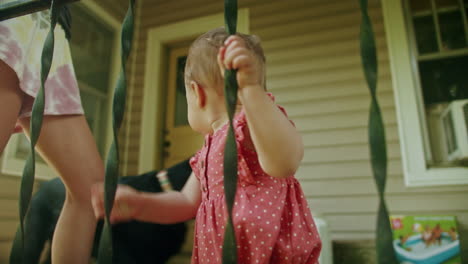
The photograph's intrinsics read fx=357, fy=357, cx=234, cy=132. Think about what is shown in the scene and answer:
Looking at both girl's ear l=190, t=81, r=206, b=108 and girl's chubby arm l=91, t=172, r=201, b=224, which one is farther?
girl's ear l=190, t=81, r=206, b=108

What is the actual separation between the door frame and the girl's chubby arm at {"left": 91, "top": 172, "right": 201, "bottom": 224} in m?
3.35

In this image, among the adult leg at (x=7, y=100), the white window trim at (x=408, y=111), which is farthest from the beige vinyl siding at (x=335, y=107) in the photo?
the adult leg at (x=7, y=100)

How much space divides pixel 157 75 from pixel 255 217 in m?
4.24

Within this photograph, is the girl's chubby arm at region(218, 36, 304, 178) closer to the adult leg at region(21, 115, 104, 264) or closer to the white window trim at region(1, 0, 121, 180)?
the adult leg at region(21, 115, 104, 264)

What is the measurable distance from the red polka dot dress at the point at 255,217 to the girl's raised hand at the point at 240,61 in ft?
0.99

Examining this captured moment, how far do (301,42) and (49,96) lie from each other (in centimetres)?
345

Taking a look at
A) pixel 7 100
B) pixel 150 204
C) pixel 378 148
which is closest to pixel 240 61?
pixel 378 148

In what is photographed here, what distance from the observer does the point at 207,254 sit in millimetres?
1077

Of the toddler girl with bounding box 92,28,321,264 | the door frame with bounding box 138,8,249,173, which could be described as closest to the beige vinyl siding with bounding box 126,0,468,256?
the door frame with bounding box 138,8,249,173

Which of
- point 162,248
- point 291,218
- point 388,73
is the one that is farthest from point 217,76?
point 388,73

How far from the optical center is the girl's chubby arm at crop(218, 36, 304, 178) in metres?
0.64

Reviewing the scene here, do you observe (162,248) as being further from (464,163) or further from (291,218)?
(464,163)

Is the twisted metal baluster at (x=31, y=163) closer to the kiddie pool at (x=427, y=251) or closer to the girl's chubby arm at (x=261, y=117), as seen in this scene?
the girl's chubby arm at (x=261, y=117)

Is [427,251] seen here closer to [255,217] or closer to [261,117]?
[255,217]
